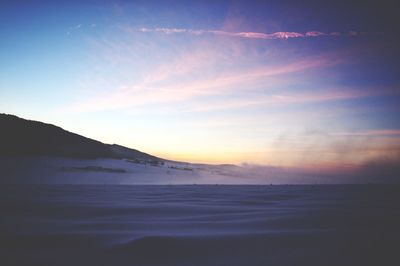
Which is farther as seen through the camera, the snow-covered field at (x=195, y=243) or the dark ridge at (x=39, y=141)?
the dark ridge at (x=39, y=141)

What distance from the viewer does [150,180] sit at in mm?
35812

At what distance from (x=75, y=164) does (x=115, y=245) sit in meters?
34.4

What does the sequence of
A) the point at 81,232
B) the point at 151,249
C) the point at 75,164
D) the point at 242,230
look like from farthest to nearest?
the point at 75,164
the point at 242,230
the point at 81,232
the point at 151,249

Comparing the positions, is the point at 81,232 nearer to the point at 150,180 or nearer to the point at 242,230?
the point at 242,230

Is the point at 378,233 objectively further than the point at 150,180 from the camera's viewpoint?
No

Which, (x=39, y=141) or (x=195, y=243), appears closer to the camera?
(x=195, y=243)

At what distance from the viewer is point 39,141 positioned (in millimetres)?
34906

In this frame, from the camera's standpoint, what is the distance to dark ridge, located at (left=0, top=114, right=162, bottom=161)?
31547 millimetres

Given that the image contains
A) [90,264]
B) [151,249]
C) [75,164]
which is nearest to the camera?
[90,264]

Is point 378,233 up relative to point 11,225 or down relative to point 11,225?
up

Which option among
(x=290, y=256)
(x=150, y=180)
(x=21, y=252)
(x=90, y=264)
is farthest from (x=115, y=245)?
(x=150, y=180)

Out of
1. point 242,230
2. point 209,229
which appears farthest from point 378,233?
point 209,229

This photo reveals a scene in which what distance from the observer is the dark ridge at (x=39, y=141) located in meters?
31.5

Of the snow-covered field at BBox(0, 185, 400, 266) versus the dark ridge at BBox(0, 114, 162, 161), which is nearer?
the snow-covered field at BBox(0, 185, 400, 266)
